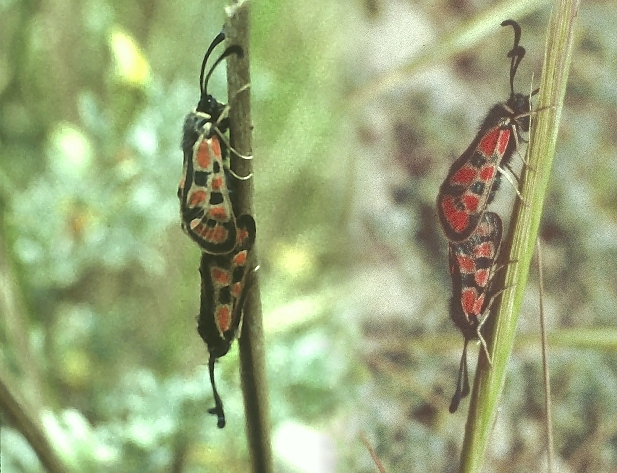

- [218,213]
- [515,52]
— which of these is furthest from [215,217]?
[515,52]

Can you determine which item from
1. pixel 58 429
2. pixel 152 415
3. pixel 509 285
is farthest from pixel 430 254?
pixel 58 429

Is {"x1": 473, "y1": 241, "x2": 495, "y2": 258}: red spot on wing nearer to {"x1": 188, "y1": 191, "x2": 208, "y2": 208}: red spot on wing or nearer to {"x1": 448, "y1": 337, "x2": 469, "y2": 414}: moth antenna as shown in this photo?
{"x1": 448, "y1": 337, "x2": 469, "y2": 414}: moth antenna

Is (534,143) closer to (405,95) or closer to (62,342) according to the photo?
(405,95)

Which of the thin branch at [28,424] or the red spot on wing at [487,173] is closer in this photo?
the red spot on wing at [487,173]

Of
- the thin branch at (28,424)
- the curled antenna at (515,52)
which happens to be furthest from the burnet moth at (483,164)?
the thin branch at (28,424)

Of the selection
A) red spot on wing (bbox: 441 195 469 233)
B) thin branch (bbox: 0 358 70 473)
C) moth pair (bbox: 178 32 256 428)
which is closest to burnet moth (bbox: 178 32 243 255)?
moth pair (bbox: 178 32 256 428)

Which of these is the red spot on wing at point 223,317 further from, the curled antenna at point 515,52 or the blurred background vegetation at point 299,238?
the curled antenna at point 515,52

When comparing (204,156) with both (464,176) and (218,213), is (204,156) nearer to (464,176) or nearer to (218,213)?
(218,213)
